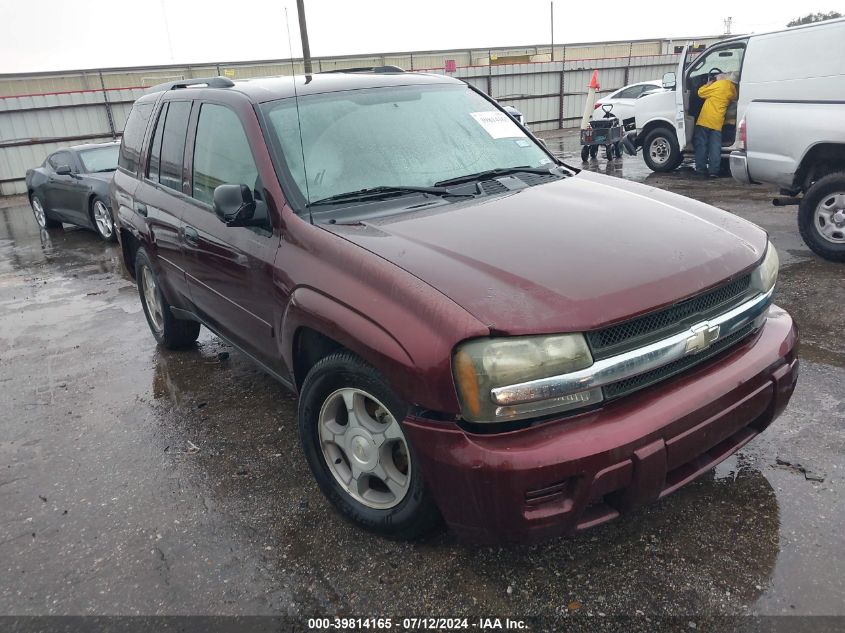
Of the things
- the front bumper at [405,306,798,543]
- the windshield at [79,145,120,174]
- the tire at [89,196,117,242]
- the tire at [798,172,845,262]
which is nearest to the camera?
the front bumper at [405,306,798,543]

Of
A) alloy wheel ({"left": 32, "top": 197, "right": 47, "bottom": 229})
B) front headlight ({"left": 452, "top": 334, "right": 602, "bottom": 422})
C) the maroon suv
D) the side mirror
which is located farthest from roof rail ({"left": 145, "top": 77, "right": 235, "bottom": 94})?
alloy wheel ({"left": 32, "top": 197, "right": 47, "bottom": 229})

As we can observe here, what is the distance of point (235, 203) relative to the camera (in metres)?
2.83

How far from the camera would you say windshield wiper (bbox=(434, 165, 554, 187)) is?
3.08 metres

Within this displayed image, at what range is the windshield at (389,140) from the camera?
2.96m

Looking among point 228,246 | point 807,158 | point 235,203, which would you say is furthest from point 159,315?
point 807,158

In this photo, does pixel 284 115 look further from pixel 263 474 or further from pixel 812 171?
pixel 812 171

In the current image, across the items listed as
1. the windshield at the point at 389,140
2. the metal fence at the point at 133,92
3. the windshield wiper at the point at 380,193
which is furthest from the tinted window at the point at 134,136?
the metal fence at the point at 133,92

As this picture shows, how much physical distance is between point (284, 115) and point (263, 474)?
1.79 meters

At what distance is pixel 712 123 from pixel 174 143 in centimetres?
859

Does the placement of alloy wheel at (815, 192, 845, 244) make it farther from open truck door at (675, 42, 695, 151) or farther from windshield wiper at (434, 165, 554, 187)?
open truck door at (675, 42, 695, 151)

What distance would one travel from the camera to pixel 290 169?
9.60 feet

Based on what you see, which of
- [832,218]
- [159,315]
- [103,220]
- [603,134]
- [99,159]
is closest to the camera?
[159,315]

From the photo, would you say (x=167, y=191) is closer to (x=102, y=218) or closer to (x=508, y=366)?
(x=508, y=366)

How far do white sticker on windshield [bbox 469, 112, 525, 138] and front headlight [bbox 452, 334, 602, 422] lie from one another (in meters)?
1.83
